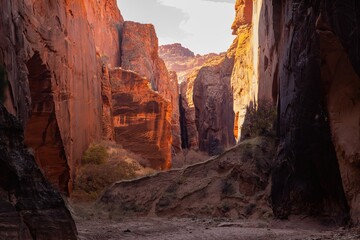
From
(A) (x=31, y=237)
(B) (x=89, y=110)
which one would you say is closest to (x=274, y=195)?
(A) (x=31, y=237)

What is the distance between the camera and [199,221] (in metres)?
12.5

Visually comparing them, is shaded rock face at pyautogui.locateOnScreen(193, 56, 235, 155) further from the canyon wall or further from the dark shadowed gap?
the canyon wall

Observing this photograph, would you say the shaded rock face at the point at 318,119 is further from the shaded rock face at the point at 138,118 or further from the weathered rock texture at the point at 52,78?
the shaded rock face at the point at 138,118

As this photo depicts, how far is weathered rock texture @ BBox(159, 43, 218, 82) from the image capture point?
324 ft

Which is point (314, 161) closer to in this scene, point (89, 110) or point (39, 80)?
point (39, 80)

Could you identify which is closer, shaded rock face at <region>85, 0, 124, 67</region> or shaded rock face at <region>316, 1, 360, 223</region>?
shaded rock face at <region>316, 1, 360, 223</region>

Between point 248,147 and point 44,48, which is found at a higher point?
point 44,48

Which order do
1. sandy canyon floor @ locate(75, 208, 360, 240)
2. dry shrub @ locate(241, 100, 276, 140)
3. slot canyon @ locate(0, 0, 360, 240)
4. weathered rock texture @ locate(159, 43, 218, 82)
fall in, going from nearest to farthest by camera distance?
slot canyon @ locate(0, 0, 360, 240)
sandy canyon floor @ locate(75, 208, 360, 240)
dry shrub @ locate(241, 100, 276, 140)
weathered rock texture @ locate(159, 43, 218, 82)

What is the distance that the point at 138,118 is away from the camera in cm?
3067

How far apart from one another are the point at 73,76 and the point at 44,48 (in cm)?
400

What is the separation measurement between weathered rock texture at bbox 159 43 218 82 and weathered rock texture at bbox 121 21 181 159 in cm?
3978

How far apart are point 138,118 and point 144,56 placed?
728 inches

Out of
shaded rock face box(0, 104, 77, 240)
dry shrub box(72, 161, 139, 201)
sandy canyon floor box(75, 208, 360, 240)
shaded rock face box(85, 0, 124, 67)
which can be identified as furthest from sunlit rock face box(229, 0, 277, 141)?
shaded rock face box(85, 0, 124, 67)

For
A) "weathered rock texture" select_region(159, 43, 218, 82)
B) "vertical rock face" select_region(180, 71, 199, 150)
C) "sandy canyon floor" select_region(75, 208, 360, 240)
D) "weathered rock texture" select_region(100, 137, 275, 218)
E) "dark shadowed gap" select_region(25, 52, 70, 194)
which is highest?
"weathered rock texture" select_region(159, 43, 218, 82)
